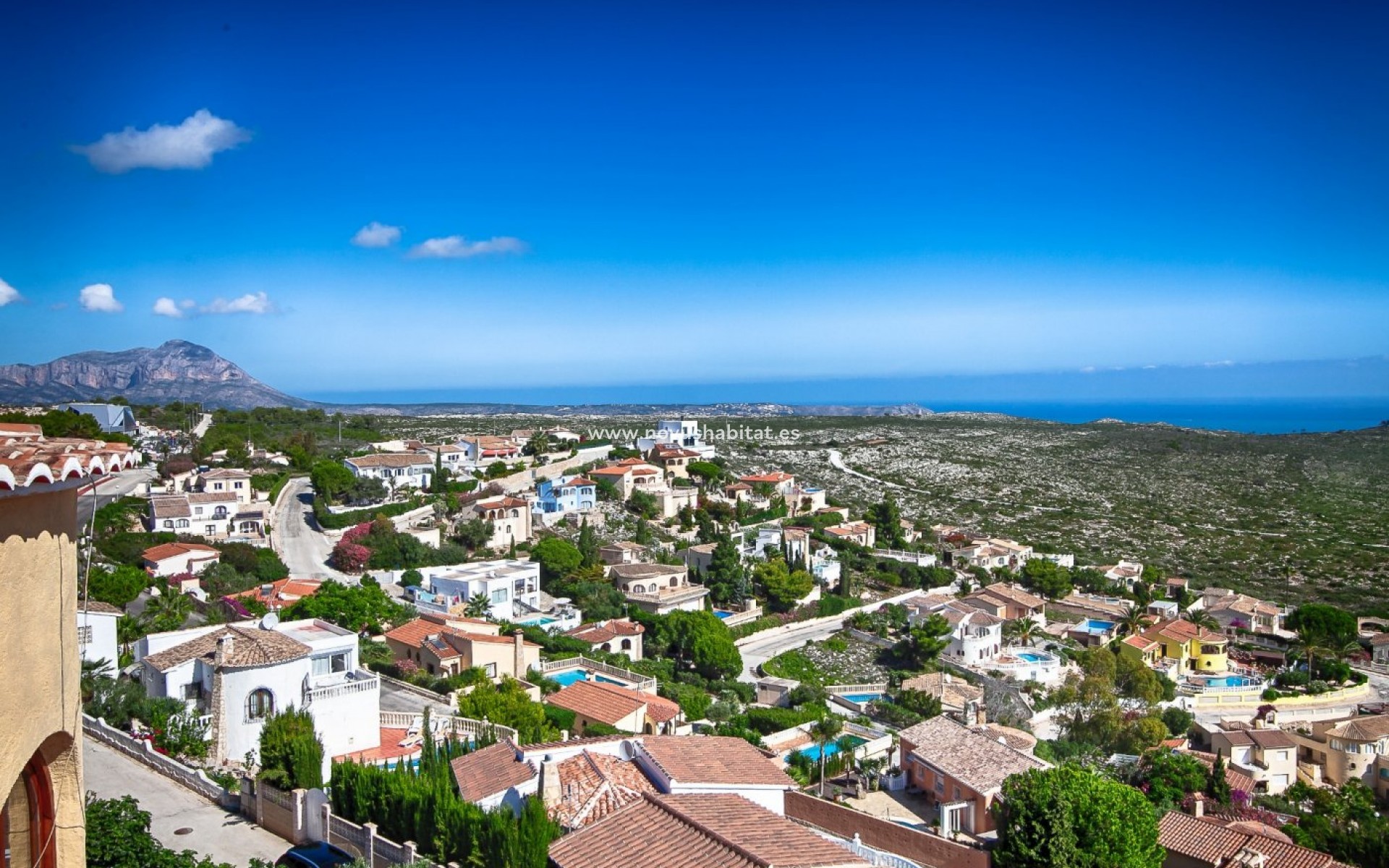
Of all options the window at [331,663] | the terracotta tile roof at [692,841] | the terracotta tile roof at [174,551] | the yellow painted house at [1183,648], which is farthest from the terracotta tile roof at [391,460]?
the terracotta tile roof at [692,841]

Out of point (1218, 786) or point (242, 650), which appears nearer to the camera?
point (242, 650)

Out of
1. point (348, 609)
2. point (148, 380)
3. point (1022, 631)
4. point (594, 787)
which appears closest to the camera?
point (594, 787)

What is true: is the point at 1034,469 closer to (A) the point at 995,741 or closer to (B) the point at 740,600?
(B) the point at 740,600

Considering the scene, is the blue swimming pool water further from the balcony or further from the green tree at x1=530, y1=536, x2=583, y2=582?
the balcony

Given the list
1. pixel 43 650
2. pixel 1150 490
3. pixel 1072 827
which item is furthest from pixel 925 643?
pixel 1150 490

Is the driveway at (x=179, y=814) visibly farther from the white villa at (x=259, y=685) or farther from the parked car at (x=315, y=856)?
the white villa at (x=259, y=685)

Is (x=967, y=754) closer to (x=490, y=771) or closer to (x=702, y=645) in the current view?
(x=490, y=771)
